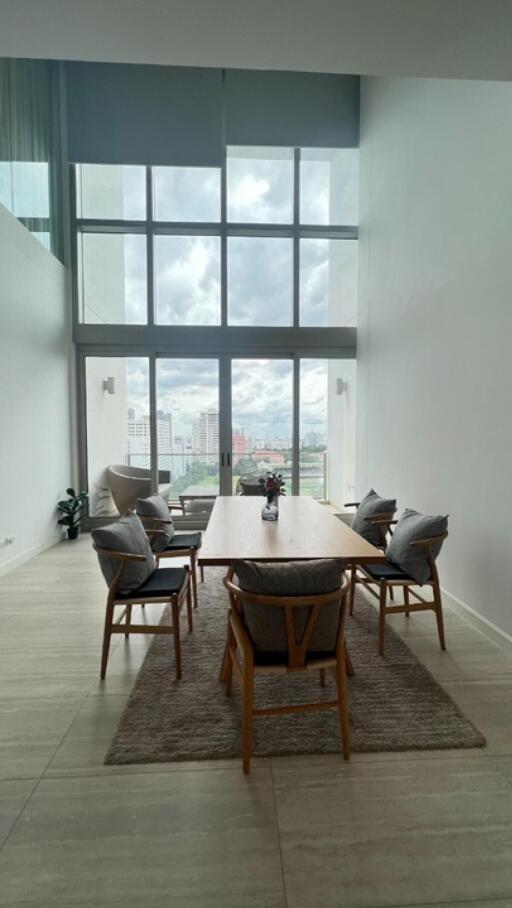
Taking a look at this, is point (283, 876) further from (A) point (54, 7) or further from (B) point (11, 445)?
(B) point (11, 445)

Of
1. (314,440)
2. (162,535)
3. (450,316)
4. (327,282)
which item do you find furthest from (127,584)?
(327,282)

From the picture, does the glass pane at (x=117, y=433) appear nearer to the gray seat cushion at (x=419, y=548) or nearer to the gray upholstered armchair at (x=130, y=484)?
the gray upholstered armchair at (x=130, y=484)

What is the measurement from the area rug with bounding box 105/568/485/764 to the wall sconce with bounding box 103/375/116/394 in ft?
13.6

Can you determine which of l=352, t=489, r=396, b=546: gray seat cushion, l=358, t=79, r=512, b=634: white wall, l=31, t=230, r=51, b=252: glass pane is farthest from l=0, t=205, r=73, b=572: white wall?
l=358, t=79, r=512, b=634: white wall

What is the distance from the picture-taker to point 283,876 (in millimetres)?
1239

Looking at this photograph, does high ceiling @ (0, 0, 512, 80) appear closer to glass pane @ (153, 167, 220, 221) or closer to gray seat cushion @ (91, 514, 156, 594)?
gray seat cushion @ (91, 514, 156, 594)

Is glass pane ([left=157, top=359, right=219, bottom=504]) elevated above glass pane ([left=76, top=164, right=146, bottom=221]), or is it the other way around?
glass pane ([left=76, top=164, right=146, bottom=221])

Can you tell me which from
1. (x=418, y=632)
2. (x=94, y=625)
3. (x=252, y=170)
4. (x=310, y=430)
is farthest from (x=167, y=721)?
(x=252, y=170)

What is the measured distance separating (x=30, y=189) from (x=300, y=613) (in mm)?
5496

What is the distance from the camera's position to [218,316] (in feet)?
18.5

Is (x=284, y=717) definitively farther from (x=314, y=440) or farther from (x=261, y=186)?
(x=261, y=186)

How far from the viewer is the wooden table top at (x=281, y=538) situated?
80.2 inches

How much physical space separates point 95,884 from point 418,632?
2253 mm

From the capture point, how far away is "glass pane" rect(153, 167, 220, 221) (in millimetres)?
5457
